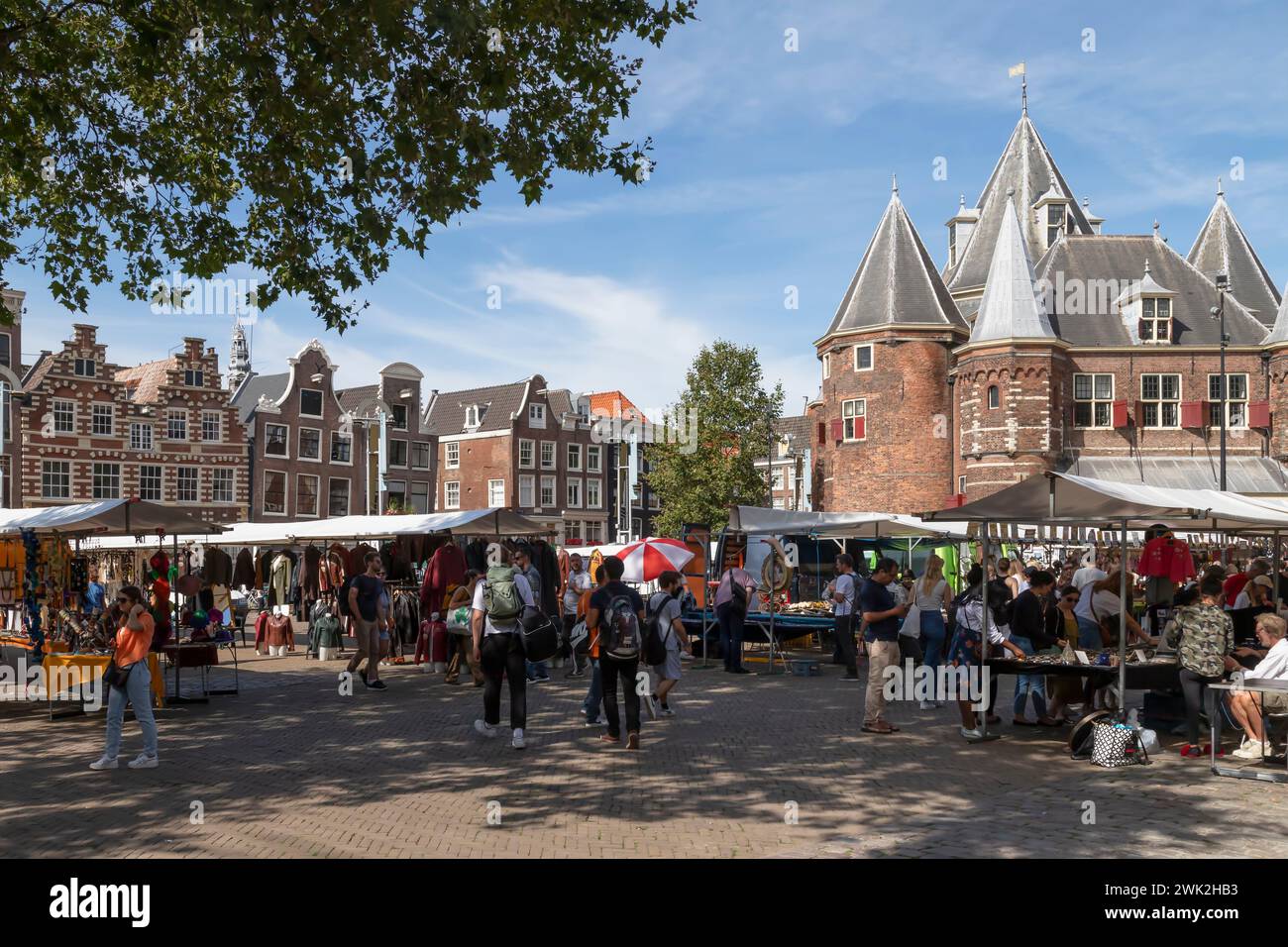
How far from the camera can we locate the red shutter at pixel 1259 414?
41.8m

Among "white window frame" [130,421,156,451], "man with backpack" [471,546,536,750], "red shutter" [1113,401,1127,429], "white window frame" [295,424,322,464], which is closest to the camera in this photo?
"man with backpack" [471,546,536,750]

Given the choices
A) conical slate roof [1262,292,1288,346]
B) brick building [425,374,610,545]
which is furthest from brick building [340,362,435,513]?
conical slate roof [1262,292,1288,346]

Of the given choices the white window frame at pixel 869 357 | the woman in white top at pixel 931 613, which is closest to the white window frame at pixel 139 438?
the white window frame at pixel 869 357

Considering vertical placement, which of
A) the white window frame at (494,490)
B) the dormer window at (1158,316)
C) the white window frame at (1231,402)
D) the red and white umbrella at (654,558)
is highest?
the dormer window at (1158,316)

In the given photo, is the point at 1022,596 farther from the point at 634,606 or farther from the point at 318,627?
the point at 318,627

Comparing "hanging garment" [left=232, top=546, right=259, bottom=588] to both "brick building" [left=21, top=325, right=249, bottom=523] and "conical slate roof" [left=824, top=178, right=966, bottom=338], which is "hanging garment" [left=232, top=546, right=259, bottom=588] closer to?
"brick building" [left=21, top=325, right=249, bottom=523]

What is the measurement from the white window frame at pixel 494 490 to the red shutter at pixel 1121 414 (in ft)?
111

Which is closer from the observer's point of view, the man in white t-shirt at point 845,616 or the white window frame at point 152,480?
the man in white t-shirt at point 845,616

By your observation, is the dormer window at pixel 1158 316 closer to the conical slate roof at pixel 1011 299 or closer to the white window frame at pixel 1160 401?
the white window frame at pixel 1160 401

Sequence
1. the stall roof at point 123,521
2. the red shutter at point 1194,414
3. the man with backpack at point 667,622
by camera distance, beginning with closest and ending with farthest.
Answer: the man with backpack at point 667,622, the stall roof at point 123,521, the red shutter at point 1194,414

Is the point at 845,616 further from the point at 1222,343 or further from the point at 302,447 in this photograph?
the point at 302,447

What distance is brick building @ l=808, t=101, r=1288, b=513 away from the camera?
41.9 m

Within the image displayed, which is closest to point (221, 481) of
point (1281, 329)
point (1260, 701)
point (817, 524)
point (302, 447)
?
point (302, 447)

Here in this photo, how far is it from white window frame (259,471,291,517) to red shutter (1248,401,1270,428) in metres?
42.0
